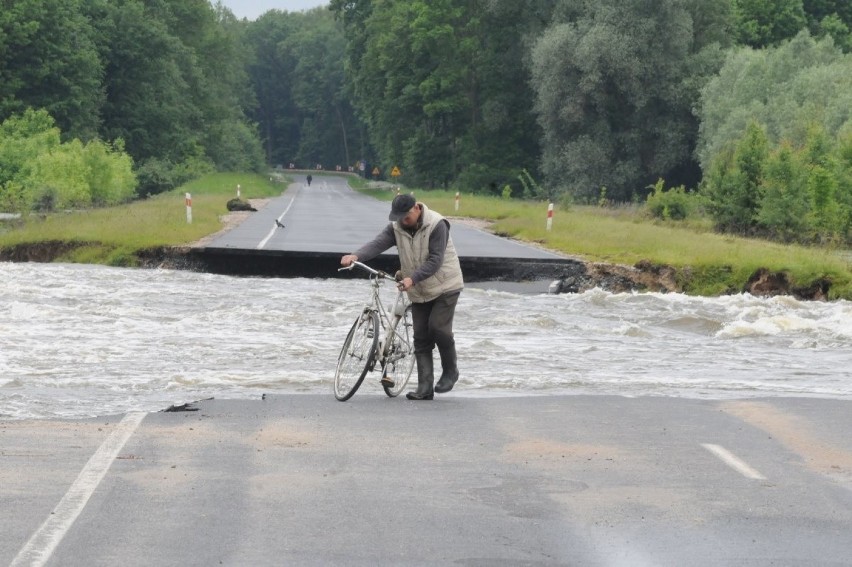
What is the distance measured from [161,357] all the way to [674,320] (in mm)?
8503

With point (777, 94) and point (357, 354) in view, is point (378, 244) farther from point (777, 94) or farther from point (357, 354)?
point (777, 94)

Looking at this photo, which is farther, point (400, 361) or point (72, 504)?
point (400, 361)

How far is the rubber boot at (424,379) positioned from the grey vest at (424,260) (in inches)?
20.4

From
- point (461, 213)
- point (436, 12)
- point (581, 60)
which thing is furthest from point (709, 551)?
point (436, 12)

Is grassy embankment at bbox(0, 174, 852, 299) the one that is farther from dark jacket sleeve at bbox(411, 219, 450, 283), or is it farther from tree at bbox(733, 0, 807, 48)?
tree at bbox(733, 0, 807, 48)

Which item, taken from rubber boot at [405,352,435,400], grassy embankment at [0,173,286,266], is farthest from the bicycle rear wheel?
grassy embankment at [0,173,286,266]

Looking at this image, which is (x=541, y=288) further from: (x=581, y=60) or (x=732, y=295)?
(x=581, y=60)

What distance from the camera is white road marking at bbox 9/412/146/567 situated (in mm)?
6691

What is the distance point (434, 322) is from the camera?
1233cm

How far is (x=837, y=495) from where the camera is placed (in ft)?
27.9

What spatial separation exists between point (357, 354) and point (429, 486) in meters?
3.83

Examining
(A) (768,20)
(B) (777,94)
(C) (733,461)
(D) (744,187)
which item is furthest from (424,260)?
(A) (768,20)

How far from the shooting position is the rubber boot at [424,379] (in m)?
12.4

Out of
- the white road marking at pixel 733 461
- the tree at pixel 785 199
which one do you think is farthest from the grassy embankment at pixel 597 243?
the white road marking at pixel 733 461
